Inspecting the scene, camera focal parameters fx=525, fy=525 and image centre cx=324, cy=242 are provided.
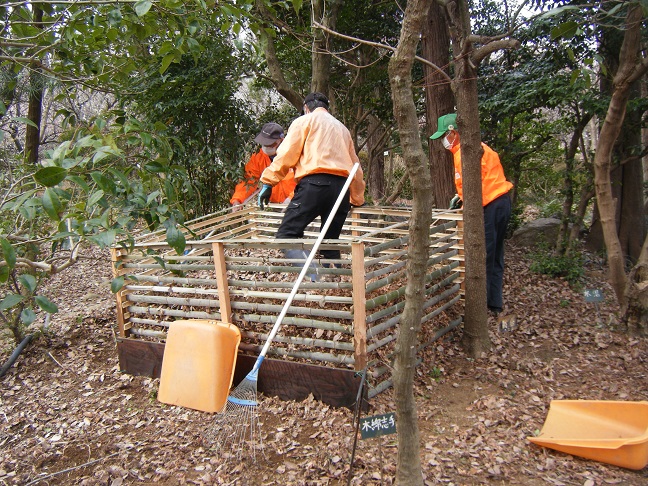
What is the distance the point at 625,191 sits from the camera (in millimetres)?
6215

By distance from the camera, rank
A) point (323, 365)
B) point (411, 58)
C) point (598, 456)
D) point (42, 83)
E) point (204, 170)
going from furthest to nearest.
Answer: point (204, 170) → point (42, 83) → point (323, 365) → point (598, 456) → point (411, 58)

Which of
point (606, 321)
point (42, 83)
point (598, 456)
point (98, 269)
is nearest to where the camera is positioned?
point (598, 456)

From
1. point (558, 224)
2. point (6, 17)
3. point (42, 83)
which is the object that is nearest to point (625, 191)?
point (558, 224)

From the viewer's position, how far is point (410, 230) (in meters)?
2.23

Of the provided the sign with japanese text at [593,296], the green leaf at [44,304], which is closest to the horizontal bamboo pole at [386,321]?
the sign with japanese text at [593,296]

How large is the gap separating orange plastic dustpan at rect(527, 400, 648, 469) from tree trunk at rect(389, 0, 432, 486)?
0.97 meters

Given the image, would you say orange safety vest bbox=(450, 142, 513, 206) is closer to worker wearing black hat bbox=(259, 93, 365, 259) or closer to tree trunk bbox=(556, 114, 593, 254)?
worker wearing black hat bbox=(259, 93, 365, 259)

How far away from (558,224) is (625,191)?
97 centimetres

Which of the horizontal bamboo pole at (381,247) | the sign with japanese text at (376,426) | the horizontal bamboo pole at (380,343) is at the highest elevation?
the horizontal bamboo pole at (381,247)

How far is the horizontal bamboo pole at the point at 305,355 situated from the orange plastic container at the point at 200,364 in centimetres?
22

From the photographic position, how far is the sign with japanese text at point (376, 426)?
2.41 metres

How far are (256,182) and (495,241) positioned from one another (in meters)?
2.86

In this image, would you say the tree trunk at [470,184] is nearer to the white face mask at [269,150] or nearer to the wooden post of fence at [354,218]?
the wooden post of fence at [354,218]

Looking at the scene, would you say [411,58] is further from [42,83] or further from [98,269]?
[98,269]
